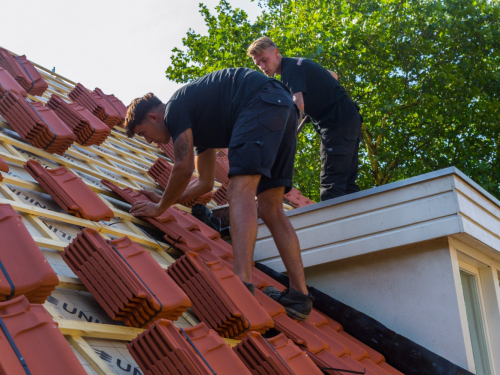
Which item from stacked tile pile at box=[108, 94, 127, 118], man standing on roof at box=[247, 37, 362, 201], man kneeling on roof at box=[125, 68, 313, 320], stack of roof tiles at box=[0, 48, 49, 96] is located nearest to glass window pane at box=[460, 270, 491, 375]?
man standing on roof at box=[247, 37, 362, 201]

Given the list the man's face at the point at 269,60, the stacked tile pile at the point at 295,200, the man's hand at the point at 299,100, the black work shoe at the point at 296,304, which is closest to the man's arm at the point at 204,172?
the man's hand at the point at 299,100

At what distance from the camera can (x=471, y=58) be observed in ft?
49.9

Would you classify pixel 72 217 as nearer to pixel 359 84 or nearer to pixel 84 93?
pixel 84 93

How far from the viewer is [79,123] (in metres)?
3.91

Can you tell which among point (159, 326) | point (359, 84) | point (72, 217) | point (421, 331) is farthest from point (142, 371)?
point (359, 84)

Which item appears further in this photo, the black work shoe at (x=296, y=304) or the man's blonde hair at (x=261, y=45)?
the man's blonde hair at (x=261, y=45)

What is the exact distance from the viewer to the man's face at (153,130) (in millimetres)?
3111

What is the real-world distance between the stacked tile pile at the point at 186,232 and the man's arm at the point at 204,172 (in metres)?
0.18

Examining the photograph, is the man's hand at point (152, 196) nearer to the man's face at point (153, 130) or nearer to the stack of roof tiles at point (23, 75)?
the man's face at point (153, 130)

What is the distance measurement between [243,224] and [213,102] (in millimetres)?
765

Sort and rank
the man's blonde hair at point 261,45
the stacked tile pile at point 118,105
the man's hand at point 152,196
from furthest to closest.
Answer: the stacked tile pile at point 118,105 → the man's blonde hair at point 261,45 → the man's hand at point 152,196

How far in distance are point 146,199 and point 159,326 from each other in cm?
189

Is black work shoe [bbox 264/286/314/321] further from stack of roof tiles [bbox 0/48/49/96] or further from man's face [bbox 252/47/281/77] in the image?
stack of roof tiles [bbox 0/48/49/96]

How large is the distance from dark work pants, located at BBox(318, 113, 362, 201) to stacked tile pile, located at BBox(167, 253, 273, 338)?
1756 mm
